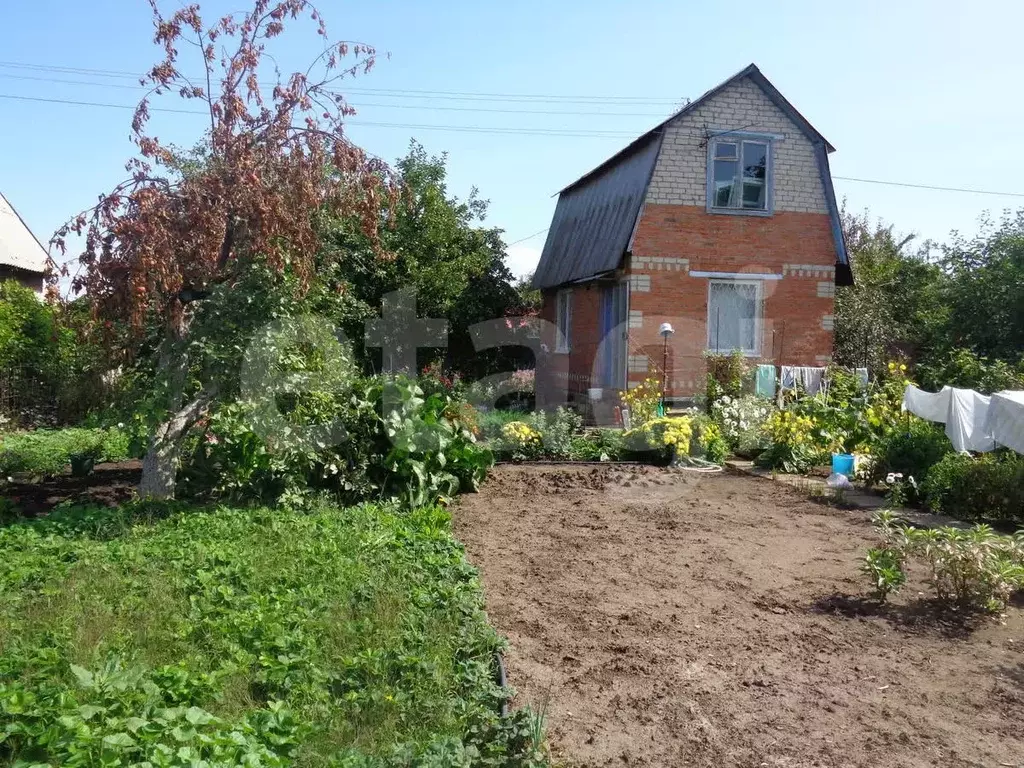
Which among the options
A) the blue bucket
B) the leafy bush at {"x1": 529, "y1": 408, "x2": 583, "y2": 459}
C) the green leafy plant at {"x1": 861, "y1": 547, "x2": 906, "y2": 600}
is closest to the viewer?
the green leafy plant at {"x1": 861, "y1": 547, "x2": 906, "y2": 600}

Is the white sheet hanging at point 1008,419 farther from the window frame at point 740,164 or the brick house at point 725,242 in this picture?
the window frame at point 740,164

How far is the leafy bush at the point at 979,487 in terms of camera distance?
7684 millimetres

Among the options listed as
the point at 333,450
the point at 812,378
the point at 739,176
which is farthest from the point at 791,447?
the point at 739,176

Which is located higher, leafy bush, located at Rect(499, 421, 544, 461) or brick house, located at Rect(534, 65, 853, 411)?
brick house, located at Rect(534, 65, 853, 411)

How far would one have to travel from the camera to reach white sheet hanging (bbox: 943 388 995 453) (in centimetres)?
823

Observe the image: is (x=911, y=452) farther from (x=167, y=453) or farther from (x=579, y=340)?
(x=579, y=340)

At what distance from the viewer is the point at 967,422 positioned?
8336 millimetres

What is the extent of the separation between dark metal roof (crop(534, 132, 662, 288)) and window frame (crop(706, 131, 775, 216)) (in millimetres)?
1083

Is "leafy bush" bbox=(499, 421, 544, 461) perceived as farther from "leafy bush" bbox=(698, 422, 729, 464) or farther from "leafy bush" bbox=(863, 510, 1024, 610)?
"leafy bush" bbox=(863, 510, 1024, 610)

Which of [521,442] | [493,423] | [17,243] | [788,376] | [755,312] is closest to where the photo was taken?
[521,442]

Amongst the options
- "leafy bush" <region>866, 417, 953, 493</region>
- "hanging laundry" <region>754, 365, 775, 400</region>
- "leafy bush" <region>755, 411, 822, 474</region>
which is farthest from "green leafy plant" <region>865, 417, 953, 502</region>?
"hanging laundry" <region>754, 365, 775, 400</region>

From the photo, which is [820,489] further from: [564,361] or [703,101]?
[564,361]

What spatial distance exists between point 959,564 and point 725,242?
10.6 metres

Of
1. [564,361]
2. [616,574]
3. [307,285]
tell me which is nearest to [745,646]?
[616,574]
